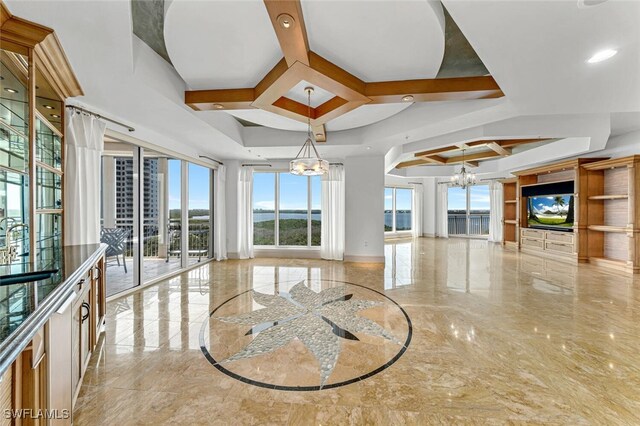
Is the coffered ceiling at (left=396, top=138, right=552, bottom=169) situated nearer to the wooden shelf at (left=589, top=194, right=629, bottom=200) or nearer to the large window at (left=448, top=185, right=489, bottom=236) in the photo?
the wooden shelf at (left=589, top=194, right=629, bottom=200)

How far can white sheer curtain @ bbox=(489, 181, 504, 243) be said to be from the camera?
878 cm

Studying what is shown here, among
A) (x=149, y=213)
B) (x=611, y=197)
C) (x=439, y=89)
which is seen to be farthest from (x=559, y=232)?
(x=149, y=213)

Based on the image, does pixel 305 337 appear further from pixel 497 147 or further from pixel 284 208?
pixel 497 147

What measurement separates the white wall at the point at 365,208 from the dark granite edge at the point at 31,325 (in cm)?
490

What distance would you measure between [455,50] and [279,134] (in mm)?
3126

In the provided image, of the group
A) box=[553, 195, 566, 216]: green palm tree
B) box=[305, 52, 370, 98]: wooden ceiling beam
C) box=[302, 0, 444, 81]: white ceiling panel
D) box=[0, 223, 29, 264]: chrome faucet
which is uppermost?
box=[302, 0, 444, 81]: white ceiling panel

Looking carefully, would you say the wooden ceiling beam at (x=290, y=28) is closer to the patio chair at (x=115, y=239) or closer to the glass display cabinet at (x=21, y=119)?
the glass display cabinet at (x=21, y=119)

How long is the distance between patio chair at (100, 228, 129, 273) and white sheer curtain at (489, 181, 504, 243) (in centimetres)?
1099

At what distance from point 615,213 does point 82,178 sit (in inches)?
377

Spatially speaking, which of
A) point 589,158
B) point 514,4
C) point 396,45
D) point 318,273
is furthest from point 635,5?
point 589,158

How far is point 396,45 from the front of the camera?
6.72ft

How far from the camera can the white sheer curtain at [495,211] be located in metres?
8.78

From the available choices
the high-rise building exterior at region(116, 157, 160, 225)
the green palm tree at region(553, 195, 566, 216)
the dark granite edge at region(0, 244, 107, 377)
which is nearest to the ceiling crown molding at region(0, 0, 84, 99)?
the dark granite edge at region(0, 244, 107, 377)

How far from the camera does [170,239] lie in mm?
5262
